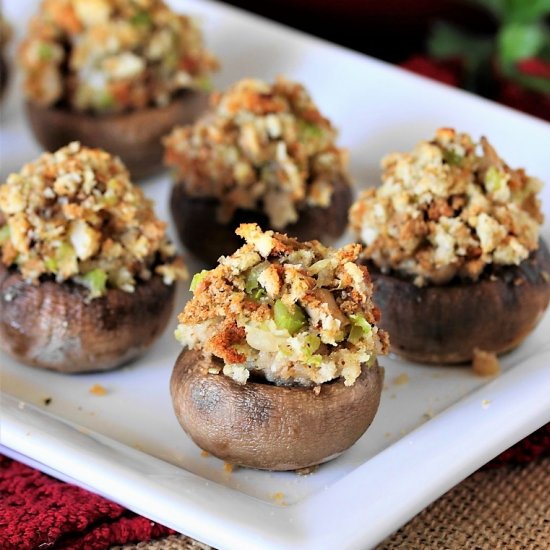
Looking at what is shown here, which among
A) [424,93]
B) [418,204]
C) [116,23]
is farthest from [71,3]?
[418,204]

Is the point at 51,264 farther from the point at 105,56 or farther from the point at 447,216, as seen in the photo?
the point at 105,56

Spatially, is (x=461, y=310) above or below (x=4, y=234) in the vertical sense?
above

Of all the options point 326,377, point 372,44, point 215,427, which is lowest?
point 372,44

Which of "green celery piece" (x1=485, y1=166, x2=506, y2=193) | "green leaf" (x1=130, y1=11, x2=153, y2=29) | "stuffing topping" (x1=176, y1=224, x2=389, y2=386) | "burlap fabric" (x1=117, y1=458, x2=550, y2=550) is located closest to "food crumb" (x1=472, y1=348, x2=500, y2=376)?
"burlap fabric" (x1=117, y1=458, x2=550, y2=550)

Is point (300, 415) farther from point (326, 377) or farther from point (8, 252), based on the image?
point (8, 252)

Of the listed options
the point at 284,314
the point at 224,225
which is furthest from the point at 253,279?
the point at 224,225

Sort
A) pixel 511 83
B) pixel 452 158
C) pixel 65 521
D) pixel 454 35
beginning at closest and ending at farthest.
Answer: pixel 65 521 → pixel 452 158 → pixel 511 83 → pixel 454 35
